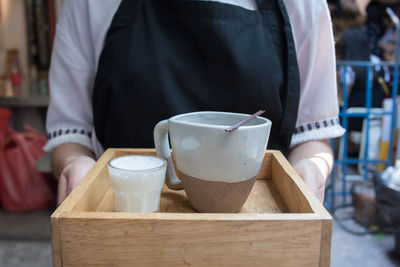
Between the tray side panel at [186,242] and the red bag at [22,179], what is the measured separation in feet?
7.23

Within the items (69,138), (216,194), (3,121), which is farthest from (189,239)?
(3,121)

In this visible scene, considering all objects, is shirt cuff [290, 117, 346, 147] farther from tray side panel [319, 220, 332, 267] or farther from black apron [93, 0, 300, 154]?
tray side panel [319, 220, 332, 267]

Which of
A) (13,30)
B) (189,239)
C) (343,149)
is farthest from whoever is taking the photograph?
(13,30)

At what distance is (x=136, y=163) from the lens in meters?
0.59

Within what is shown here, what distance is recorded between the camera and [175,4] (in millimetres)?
812

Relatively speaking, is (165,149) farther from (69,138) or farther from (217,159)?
(69,138)

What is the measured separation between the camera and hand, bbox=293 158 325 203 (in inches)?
26.4

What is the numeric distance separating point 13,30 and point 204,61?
466 cm

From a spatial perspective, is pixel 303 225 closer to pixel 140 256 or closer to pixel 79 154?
pixel 140 256

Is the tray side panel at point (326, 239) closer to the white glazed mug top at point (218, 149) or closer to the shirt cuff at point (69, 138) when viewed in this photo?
the white glazed mug top at point (218, 149)

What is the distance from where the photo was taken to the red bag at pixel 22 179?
2.43 meters

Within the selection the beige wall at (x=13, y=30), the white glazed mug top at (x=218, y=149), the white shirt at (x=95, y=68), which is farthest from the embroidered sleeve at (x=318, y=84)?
the beige wall at (x=13, y=30)

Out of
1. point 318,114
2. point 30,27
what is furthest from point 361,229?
point 30,27

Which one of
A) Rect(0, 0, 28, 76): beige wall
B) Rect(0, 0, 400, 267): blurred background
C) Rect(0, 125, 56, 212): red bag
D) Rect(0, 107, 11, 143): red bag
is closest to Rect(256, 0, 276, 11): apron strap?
Rect(0, 0, 400, 267): blurred background
